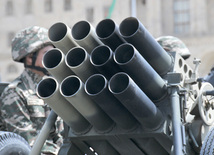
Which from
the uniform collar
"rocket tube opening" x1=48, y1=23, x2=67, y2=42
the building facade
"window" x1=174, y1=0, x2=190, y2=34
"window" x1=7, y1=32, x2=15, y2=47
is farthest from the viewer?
"window" x1=7, y1=32, x2=15, y2=47

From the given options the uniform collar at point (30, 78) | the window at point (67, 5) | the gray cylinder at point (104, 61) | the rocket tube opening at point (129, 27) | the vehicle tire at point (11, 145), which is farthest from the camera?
the window at point (67, 5)

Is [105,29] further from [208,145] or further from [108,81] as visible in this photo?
[208,145]

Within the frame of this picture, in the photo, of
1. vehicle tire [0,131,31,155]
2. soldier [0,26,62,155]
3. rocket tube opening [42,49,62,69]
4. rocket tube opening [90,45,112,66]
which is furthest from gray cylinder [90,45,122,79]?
soldier [0,26,62,155]

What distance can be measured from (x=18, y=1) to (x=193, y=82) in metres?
54.4

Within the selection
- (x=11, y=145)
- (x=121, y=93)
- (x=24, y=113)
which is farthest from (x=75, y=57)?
(x=24, y=113)

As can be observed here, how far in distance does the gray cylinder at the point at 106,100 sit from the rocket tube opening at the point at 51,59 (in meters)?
0.44

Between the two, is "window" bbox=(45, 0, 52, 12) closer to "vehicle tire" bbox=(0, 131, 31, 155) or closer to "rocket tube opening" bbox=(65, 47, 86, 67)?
"vehicle tire" bbox=(0, 131, 31, 155)

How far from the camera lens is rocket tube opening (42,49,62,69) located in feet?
17.0

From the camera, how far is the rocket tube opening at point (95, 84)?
192 inches

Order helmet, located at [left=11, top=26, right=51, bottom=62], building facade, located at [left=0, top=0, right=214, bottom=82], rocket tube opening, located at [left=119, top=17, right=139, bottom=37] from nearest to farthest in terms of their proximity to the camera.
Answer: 1. rocket tube opening, located at [left=119, top=17, right=139, bottom=37]
2. helmet, located at [left=11, top=26, right=51, bottom=62]
3. building facade, located at [left=0, top=0, right=214, bottom=82]

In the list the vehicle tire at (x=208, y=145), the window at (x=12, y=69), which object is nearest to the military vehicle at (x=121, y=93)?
the vehicle tire at (x=208, y=145)

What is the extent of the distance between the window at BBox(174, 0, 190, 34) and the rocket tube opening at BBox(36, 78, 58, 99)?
154 ft

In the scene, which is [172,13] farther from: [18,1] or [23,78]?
[23,78]

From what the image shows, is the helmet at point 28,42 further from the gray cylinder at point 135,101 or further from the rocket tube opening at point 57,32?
the gray cylinder at point 135,101
